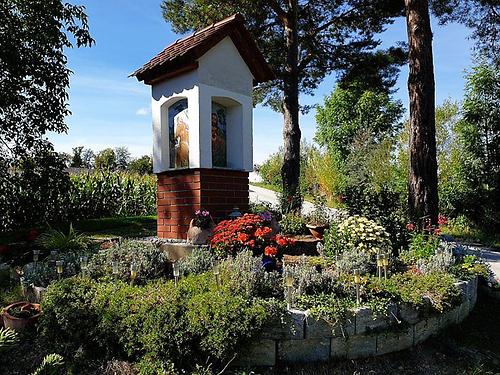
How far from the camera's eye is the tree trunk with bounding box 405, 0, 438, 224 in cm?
660

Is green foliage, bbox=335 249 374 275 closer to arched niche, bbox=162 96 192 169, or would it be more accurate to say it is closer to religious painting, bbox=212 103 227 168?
religious painting, bbox=212 103 227 168

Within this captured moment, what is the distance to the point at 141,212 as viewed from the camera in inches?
569

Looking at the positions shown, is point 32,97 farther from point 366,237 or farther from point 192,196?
point 366,237

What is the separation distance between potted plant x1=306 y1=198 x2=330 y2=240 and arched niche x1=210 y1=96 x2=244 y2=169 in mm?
1765

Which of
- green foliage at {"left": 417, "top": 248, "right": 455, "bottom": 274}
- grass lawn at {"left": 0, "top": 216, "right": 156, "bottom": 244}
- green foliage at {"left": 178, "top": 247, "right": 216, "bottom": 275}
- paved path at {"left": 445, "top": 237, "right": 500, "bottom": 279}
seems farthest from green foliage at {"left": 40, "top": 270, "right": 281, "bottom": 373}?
grass lawn at {"left": 0, "top": 216, "right": 156, "bottom": 244}

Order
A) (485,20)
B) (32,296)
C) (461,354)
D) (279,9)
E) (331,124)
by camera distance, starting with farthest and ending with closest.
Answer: (331,124)
(279,9)
(485,20)
(32,296)
(461,354)

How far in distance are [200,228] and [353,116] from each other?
27682mm

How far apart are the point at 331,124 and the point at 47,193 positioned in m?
26.3

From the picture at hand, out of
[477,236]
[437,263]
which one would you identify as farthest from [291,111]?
[437,263]

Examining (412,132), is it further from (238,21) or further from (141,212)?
(141,212)

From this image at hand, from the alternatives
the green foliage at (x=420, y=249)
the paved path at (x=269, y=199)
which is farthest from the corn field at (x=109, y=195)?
the green foliage at (x=420, y=249)

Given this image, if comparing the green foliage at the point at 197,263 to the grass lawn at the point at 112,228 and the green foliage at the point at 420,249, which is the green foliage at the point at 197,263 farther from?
the grass lawn at the point at 112,228

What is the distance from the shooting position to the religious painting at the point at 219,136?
6.42 meters

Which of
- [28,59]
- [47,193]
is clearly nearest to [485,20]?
[28,59]
